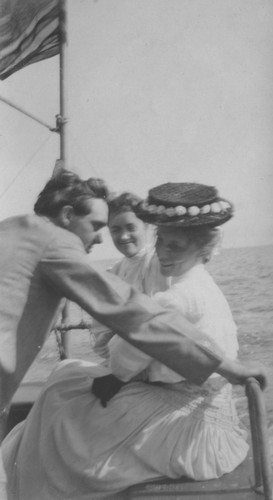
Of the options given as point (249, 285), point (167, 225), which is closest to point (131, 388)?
point (167, 225)

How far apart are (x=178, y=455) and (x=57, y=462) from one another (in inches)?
16.5

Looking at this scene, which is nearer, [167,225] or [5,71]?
[167,225]

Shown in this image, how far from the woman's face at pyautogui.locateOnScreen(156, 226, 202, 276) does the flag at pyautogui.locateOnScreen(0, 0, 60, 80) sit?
137 inches

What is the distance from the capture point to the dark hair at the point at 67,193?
217 centimetres

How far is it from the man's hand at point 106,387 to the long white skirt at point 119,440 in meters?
0.02

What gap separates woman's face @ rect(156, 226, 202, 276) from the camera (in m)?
2.36

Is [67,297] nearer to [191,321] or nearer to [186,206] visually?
[191,321]

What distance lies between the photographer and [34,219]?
2057 millimetres

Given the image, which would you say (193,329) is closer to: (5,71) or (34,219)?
(34,219)

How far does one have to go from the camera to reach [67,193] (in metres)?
2.19

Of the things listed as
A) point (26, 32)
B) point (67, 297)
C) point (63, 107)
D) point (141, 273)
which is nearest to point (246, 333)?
point (63, 107)

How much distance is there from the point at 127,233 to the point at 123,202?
0.19m

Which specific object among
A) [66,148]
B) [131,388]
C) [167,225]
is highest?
[66,148]

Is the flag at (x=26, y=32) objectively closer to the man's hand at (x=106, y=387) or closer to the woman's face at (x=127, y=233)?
the woman's face at (x=127, y=233)
